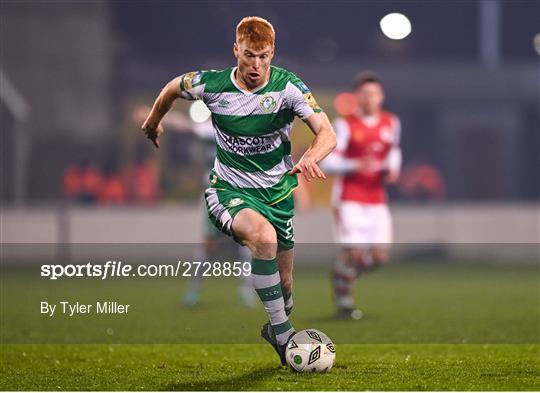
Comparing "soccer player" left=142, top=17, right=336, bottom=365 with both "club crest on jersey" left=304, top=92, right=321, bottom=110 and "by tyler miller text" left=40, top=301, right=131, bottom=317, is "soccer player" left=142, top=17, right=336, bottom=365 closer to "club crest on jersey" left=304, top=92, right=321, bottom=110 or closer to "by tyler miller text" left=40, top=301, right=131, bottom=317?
"club crest on jersey" left=304, top=92, right=321, bottom=110

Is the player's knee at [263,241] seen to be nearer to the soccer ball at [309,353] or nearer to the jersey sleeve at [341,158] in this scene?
the soccer ball at [309,353]

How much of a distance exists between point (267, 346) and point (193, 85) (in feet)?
7.45

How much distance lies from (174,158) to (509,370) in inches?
469

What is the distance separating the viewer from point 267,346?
7.84 metres

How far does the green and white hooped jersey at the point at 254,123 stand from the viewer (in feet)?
20.5

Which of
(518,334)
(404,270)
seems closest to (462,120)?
(404,270)

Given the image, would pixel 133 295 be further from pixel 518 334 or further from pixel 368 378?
pixel 368 378

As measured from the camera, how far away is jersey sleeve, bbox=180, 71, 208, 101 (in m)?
6.31

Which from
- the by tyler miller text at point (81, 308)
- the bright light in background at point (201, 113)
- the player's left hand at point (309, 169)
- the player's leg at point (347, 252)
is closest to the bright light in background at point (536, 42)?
the bright light in background at point (201, 113)

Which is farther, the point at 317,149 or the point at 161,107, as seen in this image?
the point at 161,107

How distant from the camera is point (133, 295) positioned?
40.7 feet

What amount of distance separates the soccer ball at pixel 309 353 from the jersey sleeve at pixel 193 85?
4.68 feet
